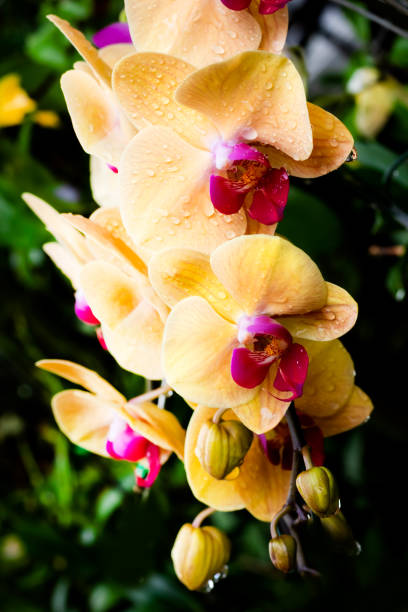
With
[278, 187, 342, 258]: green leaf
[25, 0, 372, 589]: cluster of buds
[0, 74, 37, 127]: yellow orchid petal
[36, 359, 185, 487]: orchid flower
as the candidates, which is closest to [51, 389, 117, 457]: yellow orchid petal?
[36, 359, 185, 487]: orchid flower

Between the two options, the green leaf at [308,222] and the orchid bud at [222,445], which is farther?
the green leaf at [308,222]

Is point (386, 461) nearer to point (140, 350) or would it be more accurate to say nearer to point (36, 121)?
point (140, 350)

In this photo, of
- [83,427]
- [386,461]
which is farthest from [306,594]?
[83,427]

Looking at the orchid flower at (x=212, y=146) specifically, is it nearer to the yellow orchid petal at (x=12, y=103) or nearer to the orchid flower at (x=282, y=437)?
the orchid flower at (x=282, y=437)

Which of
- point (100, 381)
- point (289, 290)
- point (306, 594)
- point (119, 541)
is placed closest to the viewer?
point (289, 290)

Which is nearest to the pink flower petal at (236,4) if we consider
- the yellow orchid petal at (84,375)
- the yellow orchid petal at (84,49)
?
the yellow orchid petal at (84,49)

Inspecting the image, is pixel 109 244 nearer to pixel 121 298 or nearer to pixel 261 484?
pixel 121 298
